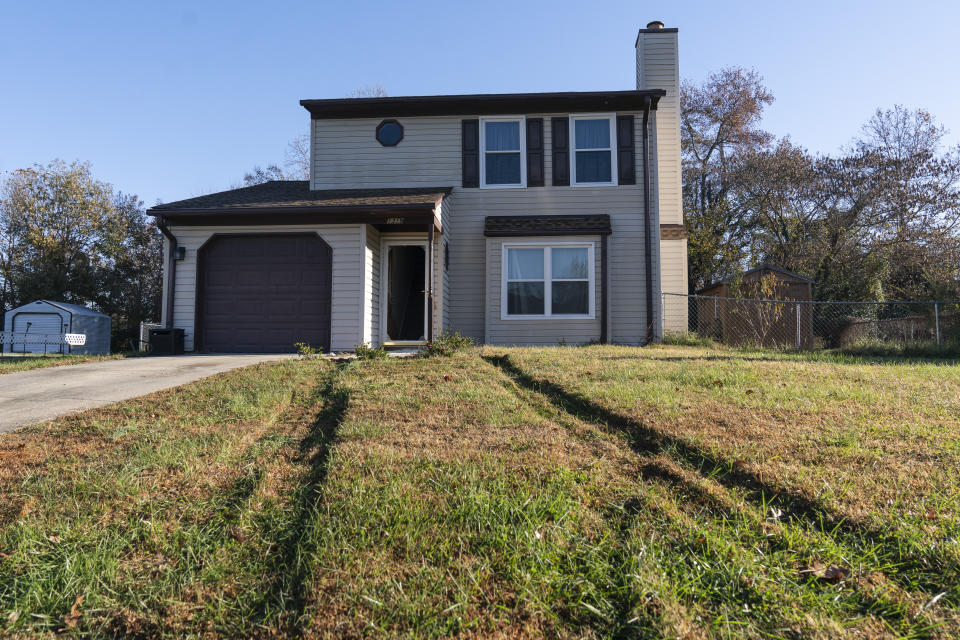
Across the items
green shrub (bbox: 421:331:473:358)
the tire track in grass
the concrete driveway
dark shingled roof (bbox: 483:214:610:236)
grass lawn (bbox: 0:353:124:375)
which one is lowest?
the tire track in grass

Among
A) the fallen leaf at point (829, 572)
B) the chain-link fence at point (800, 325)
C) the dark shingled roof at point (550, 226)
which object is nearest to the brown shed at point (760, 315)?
the chain-link fence at point (800, 325)

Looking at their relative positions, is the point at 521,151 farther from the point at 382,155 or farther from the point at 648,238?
the point at 648,238

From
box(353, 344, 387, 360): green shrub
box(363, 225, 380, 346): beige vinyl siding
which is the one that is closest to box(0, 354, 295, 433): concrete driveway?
box(353, 344, 387, 360): green shrub

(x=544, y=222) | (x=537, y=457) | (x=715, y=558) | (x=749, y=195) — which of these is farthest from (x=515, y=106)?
(x=749, y=195)

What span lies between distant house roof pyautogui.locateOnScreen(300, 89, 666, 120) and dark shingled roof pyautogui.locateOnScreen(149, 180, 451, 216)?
168 cm

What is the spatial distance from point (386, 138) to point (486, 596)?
11248 millimetres

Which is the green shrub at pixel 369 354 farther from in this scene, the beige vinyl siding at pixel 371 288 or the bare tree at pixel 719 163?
the bare tree at pixel 719 163

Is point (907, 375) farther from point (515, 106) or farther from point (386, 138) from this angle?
point (386, 138)

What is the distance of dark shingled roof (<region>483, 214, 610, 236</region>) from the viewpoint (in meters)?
10.7

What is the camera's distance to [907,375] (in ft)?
18.7

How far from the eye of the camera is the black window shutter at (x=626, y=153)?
36.8 ft

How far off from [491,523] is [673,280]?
10.7 m

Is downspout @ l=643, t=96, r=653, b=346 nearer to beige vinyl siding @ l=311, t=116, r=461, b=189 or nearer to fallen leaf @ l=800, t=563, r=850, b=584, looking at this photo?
beige vinyl siding @ l=311, t=116, r=461, b=189

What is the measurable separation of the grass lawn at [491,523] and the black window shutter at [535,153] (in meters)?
8.15
